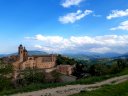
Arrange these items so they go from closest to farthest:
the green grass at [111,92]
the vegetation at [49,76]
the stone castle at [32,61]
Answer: the green grass at [111,92], the vegetation at [49,76], the stone castle at [32,61]

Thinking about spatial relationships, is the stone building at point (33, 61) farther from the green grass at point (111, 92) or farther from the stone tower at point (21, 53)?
the green grass at point (111, 92)

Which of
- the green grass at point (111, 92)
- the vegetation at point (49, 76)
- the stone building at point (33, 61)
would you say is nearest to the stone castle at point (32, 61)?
the stone building at point (33, 61)

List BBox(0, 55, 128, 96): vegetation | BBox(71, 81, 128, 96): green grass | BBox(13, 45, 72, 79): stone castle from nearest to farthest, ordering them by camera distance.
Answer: BBox(71, 81, 128, 96): green grass, BBox(0, 55, 128, 96): vegetation, BBox(13, 45, 72, 79): stone castle

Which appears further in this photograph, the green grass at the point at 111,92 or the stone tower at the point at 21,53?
the stone tower at the point at 21,53

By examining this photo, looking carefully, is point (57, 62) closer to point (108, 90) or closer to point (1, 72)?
point (1, 72)

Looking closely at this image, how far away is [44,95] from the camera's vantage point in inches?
877

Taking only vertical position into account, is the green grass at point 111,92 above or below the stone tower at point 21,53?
below

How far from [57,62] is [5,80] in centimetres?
10936

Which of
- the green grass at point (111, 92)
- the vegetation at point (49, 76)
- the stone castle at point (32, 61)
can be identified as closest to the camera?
the green grass at point (111, 92)

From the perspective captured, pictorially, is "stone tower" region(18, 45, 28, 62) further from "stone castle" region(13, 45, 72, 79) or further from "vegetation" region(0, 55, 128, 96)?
"vegetation" region(0, 55, 128, 96)

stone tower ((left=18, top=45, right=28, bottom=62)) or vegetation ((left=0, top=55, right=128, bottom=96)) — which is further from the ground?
stone tower ((left=18, top=45, right=28, bottom=62))

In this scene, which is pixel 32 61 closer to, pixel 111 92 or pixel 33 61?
pixel 33 61

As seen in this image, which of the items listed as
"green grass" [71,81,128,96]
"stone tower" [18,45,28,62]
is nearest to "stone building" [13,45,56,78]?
"stone tower" [18,45,28,62]

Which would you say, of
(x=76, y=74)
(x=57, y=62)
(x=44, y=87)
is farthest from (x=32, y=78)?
(x=57, y=62)
